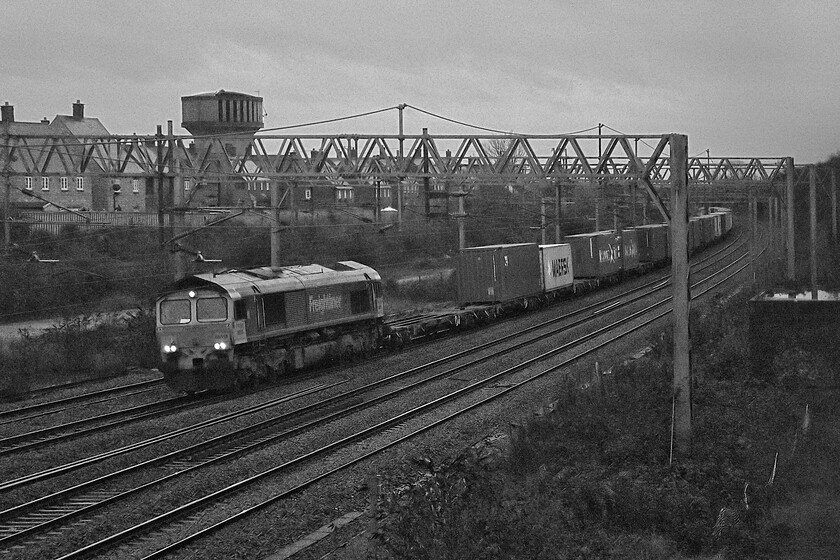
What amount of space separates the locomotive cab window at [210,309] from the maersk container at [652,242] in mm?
39602

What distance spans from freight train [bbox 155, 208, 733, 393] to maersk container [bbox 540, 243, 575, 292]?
290 centimetres

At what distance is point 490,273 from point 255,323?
47.6ft

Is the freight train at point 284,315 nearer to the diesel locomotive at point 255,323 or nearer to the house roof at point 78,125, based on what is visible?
the diesel locomotive at point 255,323

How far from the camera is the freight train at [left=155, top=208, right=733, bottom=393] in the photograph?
21.4m

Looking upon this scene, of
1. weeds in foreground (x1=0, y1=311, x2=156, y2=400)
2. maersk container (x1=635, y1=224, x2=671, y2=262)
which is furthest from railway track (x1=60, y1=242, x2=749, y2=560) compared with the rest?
maersk container (x1=635, y1=224, x2=671, y2=262)

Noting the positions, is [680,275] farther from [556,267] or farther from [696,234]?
[696,234]

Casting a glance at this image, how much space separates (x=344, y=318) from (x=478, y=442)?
1009cm

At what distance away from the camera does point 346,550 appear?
36.2 ft

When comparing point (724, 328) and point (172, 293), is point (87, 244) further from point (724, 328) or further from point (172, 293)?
point (724, 328)

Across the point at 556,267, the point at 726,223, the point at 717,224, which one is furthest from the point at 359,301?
the point at 726,223

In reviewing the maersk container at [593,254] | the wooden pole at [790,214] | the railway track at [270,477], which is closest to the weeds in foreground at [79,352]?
the railway track at [270,477]

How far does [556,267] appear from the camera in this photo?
4181cm

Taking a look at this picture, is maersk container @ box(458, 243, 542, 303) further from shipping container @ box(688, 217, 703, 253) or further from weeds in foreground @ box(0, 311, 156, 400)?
shipping container @ box(688, 217, 703, 253)

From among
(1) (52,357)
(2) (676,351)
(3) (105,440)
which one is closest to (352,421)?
(3) (105,440)
